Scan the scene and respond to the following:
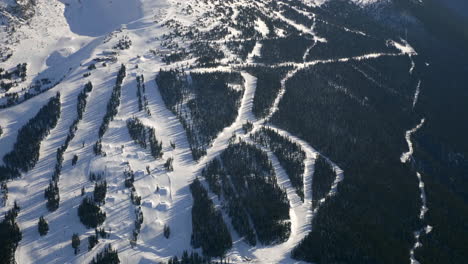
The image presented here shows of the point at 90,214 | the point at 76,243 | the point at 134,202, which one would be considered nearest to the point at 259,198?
the point at 134,202

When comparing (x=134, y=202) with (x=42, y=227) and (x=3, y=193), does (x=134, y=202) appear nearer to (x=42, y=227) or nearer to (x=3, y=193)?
(x=42, y=227)

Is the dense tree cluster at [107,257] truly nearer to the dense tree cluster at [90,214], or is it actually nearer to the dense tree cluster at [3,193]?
the dense tree cluster at [90,214]

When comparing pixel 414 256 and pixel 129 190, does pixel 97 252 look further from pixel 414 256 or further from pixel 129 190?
pixel 414 256

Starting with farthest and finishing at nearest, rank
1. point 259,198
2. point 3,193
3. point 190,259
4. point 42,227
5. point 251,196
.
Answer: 1. point 3,193
2. point 251,196
3. point 259,198
4. point 42,227
5. point 190,259

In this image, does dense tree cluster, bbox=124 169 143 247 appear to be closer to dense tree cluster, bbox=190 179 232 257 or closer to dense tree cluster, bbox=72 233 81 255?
dense tree cluster, bbox=72 233 81 255

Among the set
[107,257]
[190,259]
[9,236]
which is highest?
[9,236]
